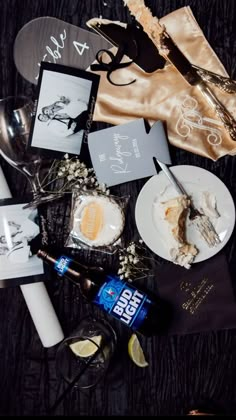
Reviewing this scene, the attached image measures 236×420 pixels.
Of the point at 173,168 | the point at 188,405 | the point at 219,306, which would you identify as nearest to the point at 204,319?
the point at 219,306

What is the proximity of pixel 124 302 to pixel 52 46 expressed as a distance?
635 mm

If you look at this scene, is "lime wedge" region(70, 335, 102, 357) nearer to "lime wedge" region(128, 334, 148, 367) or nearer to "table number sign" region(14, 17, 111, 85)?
"lime wedge" region(128, 334, 148, 367)

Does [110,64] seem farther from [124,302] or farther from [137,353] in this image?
[137,353]

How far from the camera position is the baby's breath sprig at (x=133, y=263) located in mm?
1298

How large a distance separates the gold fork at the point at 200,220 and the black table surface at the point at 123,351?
0.05 metres

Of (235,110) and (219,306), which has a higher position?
(235,110)

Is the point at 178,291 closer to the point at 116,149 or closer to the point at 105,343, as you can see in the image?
the point at 105,343

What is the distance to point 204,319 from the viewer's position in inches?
51.3

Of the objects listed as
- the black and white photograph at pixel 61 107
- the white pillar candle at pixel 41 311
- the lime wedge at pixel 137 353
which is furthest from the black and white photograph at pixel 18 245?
the lime wedge at pixel 137 353

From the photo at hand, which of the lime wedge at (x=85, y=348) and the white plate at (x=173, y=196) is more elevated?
the white plate at (x=173, y=196)

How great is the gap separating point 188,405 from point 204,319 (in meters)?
0.20

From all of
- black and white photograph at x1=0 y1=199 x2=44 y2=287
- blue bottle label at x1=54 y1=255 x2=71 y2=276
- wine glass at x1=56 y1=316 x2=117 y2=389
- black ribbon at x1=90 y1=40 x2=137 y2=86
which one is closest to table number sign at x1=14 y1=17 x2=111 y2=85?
black ribbon at x1=90 y1=40 x2=137 y2=86

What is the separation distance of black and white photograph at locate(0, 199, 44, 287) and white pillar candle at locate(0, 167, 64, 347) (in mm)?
22

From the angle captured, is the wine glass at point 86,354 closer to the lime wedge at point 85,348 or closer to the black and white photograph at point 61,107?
the lime wedge at point 85,348
